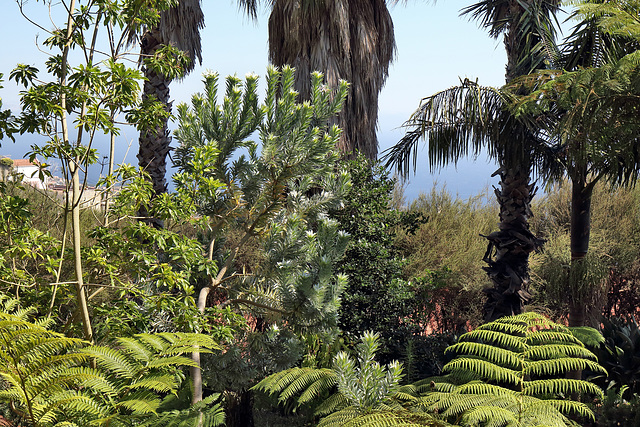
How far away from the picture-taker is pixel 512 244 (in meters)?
7.60

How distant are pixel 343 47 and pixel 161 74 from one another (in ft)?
10.5

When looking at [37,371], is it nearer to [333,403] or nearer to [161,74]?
[333,403]

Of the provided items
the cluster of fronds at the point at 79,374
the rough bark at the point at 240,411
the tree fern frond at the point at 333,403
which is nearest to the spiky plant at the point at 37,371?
the cluster of fronds at the point at 79,374

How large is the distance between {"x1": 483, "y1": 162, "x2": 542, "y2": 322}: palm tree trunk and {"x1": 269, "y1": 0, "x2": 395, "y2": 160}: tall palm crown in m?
3.04

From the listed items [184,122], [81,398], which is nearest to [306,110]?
[184,122]

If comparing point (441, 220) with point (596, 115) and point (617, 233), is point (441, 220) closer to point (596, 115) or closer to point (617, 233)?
point (617, 233)

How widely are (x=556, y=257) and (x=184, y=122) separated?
8.89 m

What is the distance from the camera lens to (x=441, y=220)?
42.5 feet

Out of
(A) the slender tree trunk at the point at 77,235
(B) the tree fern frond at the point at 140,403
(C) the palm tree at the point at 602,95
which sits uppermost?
(C) the palm tree at the point at 602,95

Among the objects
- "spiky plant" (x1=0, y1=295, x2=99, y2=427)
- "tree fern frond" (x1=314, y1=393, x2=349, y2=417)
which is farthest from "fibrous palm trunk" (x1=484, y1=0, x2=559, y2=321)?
"spiky plant" (x1=0, y1=295, x2=99, y2=427)

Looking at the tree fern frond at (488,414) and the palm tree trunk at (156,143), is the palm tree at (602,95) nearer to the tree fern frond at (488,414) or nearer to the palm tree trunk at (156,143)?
the tree fern frond at (488,414)

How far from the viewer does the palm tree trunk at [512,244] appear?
296 inches

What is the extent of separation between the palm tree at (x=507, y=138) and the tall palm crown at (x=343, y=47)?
2525 mm

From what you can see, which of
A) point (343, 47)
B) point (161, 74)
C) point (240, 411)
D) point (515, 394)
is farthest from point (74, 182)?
point (343, 47)
